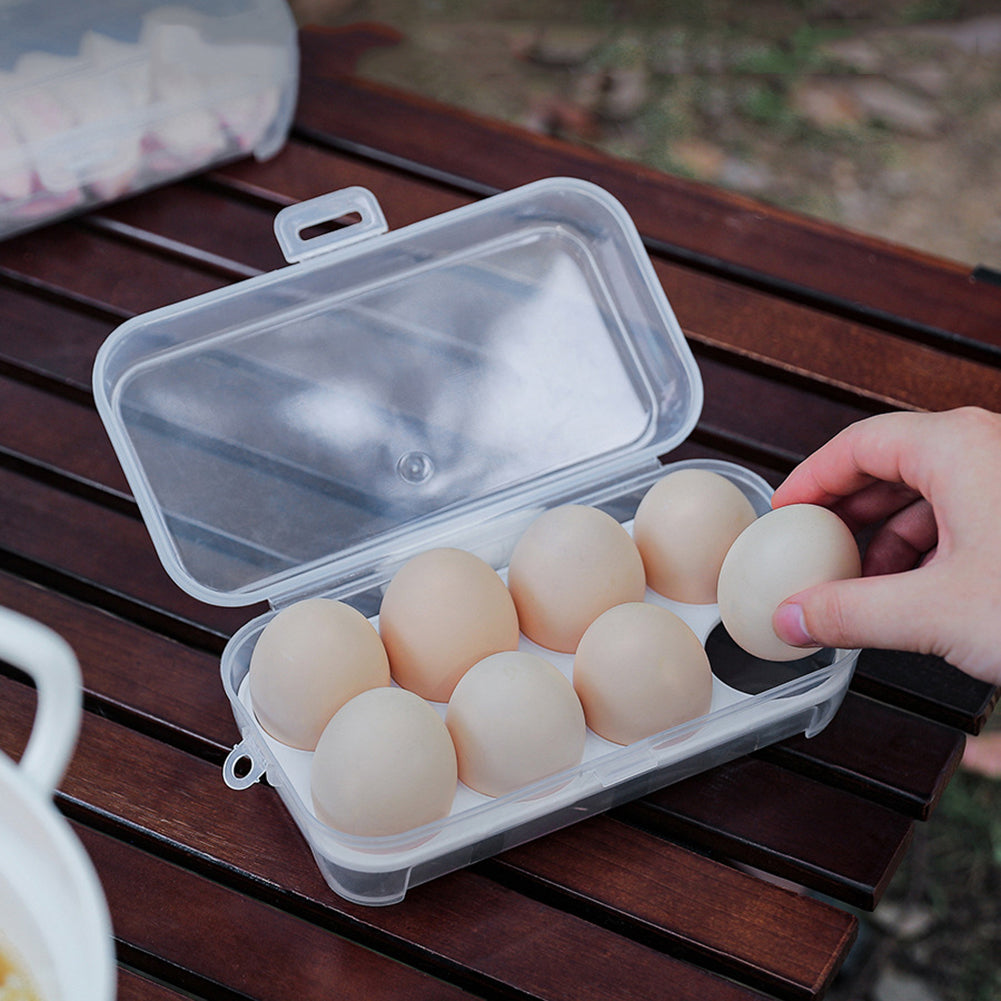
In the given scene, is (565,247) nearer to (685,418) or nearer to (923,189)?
(685,418)

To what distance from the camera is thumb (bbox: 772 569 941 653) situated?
2.34 ft

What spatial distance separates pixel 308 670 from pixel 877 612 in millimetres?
372

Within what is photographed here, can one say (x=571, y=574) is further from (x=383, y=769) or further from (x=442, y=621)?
(x=383, y=769)

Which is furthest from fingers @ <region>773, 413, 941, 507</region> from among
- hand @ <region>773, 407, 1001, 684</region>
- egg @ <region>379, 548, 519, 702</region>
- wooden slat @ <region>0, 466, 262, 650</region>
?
wooden slat @ <region>0, 466, 262, 650</region>

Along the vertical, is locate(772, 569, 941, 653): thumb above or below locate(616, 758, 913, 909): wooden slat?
above

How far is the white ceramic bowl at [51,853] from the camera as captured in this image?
51 cm

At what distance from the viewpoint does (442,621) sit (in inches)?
32.8

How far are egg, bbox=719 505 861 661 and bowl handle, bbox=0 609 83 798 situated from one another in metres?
0.46

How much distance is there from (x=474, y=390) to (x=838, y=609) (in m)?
0.37

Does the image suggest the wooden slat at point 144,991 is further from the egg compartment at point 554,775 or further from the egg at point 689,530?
the egg at point 689,530

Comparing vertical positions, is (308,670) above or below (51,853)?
below

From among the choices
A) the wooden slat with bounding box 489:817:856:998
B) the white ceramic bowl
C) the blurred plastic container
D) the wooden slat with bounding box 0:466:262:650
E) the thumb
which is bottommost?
the wooden slat with bounding box 489:817:856:998

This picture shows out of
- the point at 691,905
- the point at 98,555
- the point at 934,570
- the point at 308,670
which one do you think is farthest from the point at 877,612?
the point at 98,555

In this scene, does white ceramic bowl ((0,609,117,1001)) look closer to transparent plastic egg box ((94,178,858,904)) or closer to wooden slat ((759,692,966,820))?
transparent plastic egg box ((94,178,858,904))
